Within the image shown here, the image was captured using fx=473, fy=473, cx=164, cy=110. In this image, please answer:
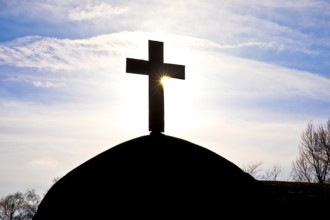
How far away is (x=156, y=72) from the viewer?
7.97 metres

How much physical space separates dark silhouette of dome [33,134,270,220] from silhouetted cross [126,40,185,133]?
1.22ft

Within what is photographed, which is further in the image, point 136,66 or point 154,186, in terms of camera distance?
point 136,66

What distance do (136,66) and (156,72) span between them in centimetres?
36

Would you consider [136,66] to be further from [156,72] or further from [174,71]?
[174,71]

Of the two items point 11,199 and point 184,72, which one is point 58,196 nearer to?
point 184,72

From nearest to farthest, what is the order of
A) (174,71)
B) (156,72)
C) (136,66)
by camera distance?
(136,66), (156,72), (174,71)

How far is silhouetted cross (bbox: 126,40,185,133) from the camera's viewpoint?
7.42 metres

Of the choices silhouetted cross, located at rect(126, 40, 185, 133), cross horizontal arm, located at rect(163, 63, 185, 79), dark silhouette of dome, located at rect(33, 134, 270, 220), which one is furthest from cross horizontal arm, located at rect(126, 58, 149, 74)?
dark silhouette of dome, located at rect(33, 134, 270, 220)

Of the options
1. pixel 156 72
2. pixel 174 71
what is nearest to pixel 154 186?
pixel 156 72

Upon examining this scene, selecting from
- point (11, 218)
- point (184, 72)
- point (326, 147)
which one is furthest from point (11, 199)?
point (184, 72)

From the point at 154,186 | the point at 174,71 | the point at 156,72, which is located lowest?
the point at 154,186

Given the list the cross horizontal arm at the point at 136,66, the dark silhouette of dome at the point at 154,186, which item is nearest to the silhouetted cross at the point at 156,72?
the cross horizontal arm at the point at 136,66

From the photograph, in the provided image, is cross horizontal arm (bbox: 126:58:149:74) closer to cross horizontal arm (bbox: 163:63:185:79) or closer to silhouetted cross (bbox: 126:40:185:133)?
silhouetted cross (bbox: 126:40:185:133)

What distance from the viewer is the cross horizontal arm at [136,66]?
7832 millimetres
